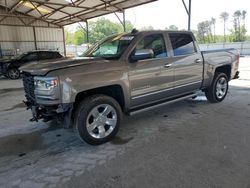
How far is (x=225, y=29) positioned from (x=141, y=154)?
60402 millimetres

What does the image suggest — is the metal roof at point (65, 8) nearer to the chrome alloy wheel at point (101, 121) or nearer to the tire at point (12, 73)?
the tire at point (12, 73)

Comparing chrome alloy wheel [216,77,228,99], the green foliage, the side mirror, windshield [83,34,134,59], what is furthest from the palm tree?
the side mirror

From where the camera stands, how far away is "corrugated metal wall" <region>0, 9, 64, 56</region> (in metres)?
18.3

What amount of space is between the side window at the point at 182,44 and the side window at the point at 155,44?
1.01 ft

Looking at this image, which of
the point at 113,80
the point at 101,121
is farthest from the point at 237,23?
the point at 101,121

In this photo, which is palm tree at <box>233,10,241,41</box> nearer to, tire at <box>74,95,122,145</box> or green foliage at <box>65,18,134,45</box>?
green foliage at <box>65,18,134,45</box>

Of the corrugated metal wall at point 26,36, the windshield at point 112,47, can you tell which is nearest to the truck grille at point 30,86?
the windshield at point 112,47

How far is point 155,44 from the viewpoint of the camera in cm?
438

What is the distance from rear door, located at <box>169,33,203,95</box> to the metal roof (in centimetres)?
841

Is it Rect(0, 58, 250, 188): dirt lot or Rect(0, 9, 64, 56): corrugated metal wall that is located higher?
Rect(0, 9, 64, 56): corrugated metal wall

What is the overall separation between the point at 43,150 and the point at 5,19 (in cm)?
1803

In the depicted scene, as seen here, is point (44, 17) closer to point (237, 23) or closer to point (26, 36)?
point (26, 36)

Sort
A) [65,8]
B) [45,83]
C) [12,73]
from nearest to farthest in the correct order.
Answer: [45,83] → [12,73] → [65,8]

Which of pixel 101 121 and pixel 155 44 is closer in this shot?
pixel 101 121
